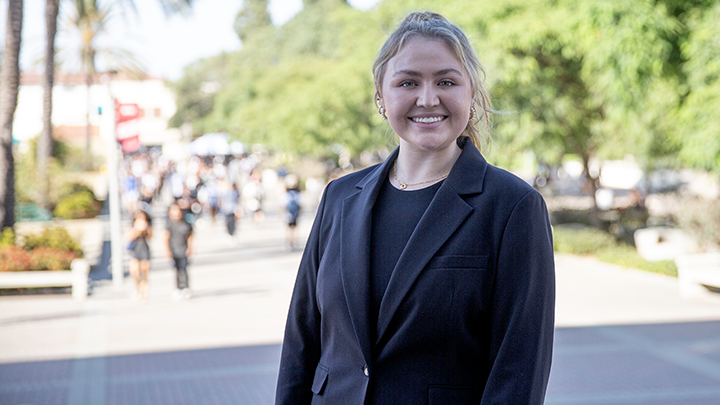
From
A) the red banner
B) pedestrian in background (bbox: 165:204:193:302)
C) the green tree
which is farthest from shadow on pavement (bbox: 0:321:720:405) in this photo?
the red banner

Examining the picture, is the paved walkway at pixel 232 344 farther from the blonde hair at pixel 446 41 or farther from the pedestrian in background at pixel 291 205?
the blonde hair at pixel 446 41

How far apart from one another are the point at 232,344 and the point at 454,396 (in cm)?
693

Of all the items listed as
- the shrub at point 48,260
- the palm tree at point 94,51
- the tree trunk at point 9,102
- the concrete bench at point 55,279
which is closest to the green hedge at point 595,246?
the concrete bench at point 55,279

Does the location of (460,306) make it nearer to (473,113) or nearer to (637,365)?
(473,113)

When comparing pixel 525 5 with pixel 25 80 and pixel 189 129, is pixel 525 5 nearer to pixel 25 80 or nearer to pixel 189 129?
pixel 189 129

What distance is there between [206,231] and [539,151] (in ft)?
36.0

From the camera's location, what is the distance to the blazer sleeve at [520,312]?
172 cm

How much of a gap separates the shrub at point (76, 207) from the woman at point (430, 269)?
76.5 ft

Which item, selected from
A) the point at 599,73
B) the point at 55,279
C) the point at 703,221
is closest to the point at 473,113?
the point at 55,279

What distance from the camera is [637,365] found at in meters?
7.36

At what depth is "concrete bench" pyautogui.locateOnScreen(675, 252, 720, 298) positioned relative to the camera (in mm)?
11086

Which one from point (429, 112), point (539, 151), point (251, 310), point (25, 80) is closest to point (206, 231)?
point (539, 151)

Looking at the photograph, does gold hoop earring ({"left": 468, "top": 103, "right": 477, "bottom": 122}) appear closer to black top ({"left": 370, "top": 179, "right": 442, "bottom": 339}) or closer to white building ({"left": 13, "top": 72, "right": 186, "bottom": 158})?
black top ({"left": 370, "top": 179, "right": 442, "bottom": 339})

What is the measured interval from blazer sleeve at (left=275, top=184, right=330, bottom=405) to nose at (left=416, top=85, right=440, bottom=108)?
0.55m
